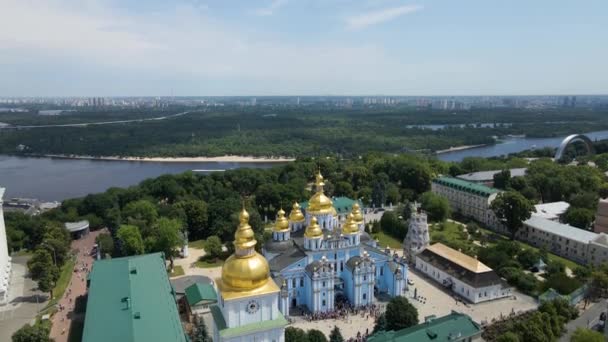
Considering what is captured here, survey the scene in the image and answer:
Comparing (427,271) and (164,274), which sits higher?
(164,274)

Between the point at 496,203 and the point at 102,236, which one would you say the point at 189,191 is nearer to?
the point at 102,236

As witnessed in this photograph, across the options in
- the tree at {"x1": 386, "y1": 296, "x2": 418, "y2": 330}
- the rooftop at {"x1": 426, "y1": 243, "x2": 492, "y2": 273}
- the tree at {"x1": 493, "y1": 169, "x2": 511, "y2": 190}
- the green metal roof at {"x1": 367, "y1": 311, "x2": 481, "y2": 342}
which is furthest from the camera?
the tree at {"x1": 493, "y1": 169, "x2": 511, "y2": 190}

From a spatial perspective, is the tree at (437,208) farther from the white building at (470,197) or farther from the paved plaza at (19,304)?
the paved plaza at (19,304)

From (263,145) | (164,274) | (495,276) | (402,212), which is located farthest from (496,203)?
(263,145)

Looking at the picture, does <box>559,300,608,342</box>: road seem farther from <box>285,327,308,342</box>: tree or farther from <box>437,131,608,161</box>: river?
<box>437,131,608,161</box>: river

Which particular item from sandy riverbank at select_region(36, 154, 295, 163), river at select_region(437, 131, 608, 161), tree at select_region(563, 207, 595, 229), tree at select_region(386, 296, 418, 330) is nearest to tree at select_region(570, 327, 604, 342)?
tree at select_region(386, 296, 418, 330)

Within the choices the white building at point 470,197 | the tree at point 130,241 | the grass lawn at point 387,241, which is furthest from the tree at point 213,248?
the white building at point 470,197

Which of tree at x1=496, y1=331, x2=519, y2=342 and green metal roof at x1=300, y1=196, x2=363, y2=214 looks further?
green metal roof at x1=300, y1=196, x2=363, y2=214
